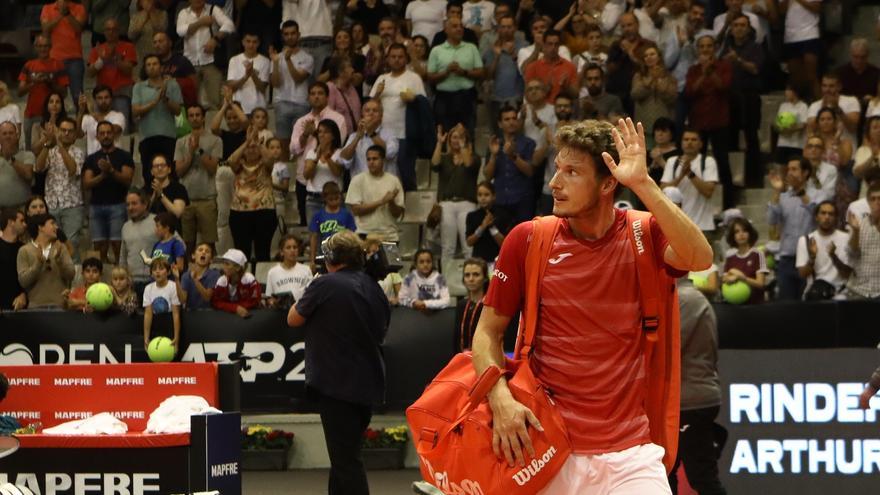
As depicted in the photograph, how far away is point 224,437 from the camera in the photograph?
9617mm

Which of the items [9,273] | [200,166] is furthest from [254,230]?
[9,273]

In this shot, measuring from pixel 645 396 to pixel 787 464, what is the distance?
6.21 meters

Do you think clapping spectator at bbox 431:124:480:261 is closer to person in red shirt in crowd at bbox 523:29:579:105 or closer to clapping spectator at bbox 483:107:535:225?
clapping spectator at bbox 483:107:535:225

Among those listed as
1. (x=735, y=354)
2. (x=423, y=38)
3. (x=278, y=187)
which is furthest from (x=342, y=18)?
(x=735, y=354)

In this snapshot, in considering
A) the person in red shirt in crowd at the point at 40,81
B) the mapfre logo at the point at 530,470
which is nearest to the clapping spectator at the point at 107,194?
the person in red shirt in crowd at the point at 40,81

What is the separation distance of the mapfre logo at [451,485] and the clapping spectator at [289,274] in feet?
35.8

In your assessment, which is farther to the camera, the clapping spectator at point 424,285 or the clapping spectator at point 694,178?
the clapping spectator at point 694,178

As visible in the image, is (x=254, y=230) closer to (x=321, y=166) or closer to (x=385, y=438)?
(x=321, y=166)

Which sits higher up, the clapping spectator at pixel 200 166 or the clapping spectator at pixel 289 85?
the clapping spectator at pixel 289 85

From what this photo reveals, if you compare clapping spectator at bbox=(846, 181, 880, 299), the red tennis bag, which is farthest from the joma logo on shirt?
clapping spectator at bbox=(846, 181, 880, 299)

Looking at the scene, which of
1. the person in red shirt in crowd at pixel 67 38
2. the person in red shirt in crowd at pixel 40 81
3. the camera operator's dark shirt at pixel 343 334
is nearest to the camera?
the camera operator's dark shirt at pixel 343 334

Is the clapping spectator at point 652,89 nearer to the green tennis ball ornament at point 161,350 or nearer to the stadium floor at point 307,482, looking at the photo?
the stadium floor at point 307,482

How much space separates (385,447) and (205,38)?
7530 millimetres

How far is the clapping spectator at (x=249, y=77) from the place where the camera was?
18.9m
